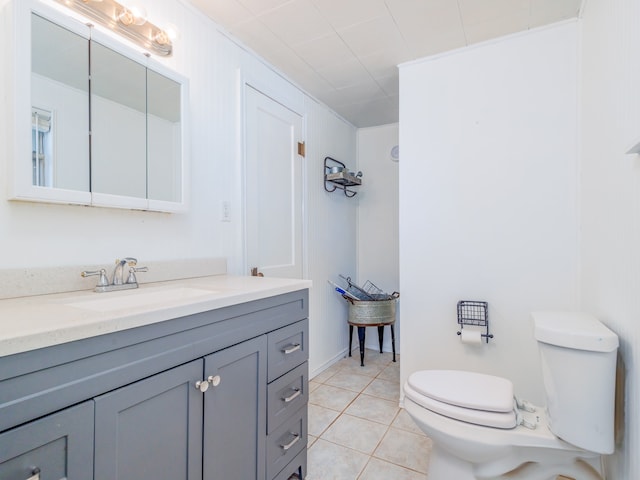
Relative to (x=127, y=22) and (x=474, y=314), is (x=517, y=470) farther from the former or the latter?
(x=127, y=22)

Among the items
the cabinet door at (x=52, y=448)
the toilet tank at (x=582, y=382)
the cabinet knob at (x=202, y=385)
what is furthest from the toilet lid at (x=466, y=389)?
the cabinet door at (x=52, y=448)

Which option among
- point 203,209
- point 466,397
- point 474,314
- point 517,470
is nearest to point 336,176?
point 203,209

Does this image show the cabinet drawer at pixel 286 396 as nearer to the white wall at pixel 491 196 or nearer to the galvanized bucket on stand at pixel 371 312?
the white wall at pixel 491 196

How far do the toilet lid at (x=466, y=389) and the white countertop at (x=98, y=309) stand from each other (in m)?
0.66

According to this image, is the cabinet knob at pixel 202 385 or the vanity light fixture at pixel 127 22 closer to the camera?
the cabinet knob at pixel 202 385

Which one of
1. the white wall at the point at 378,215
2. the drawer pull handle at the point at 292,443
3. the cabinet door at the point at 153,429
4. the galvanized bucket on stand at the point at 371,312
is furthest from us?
the white wall at the point at 378,215

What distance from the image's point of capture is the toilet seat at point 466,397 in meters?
1.15

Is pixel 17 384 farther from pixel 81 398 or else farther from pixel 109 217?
pixel 109 217

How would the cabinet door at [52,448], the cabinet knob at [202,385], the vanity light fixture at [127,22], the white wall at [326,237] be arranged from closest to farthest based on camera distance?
1. the cabinet door at [52,448]
2. the cabinet knob at [202,385]
3. the vanity light fixture at [127,22]
4. the white wall at [326,237]

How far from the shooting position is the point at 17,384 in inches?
24.3

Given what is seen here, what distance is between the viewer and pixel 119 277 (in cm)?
124

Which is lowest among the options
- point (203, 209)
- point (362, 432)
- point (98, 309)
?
point (362, 432)

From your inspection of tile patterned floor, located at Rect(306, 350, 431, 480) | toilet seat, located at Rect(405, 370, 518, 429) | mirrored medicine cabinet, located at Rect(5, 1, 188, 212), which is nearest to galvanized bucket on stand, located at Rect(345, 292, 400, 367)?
tile patterned floor, located at Rect(306, 350, 431, 480)

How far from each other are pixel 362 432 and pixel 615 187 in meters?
1.66
